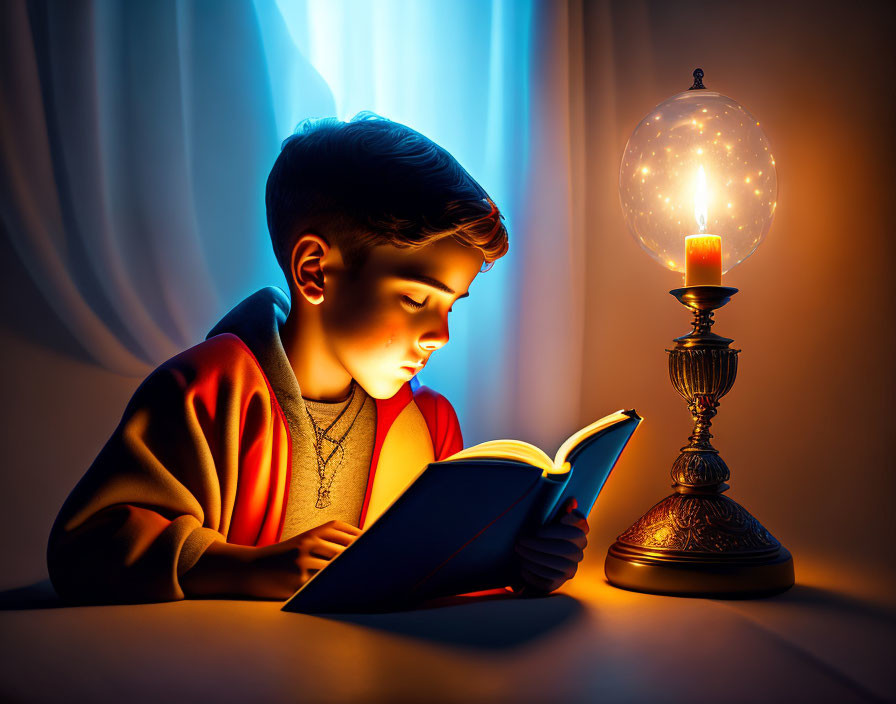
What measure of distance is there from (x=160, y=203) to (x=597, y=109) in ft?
2.99

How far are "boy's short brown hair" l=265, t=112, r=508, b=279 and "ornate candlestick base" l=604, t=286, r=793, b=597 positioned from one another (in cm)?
36

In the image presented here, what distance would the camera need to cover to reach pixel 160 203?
1.49 m

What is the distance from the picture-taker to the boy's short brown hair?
105 centimetres

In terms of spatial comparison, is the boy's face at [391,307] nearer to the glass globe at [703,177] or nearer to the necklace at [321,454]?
the necklace at [321,454]

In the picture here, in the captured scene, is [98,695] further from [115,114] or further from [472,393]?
[115,114]

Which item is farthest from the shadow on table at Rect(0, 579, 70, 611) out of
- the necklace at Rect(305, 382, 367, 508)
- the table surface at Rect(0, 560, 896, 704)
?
the necklace at Rect(305, 382, 367, 508)

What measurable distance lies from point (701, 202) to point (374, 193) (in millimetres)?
508

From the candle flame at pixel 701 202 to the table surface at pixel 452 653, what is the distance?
1.84 feet

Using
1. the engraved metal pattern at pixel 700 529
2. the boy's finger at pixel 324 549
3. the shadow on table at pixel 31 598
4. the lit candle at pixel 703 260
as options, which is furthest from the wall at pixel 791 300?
the shadow on table at pixel 31 598

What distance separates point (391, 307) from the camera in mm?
1059

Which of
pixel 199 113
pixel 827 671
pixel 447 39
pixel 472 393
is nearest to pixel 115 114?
pixel 199 113

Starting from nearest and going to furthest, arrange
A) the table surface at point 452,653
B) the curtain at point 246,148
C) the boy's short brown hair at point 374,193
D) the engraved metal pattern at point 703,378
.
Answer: the table surface at point 452,653, the boy's short brown hair at point 374,193, the engraved metal pattern at point 703,378, the curtain at point 246,148

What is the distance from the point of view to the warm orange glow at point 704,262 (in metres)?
1.14

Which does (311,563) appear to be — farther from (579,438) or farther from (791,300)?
(791,300)
